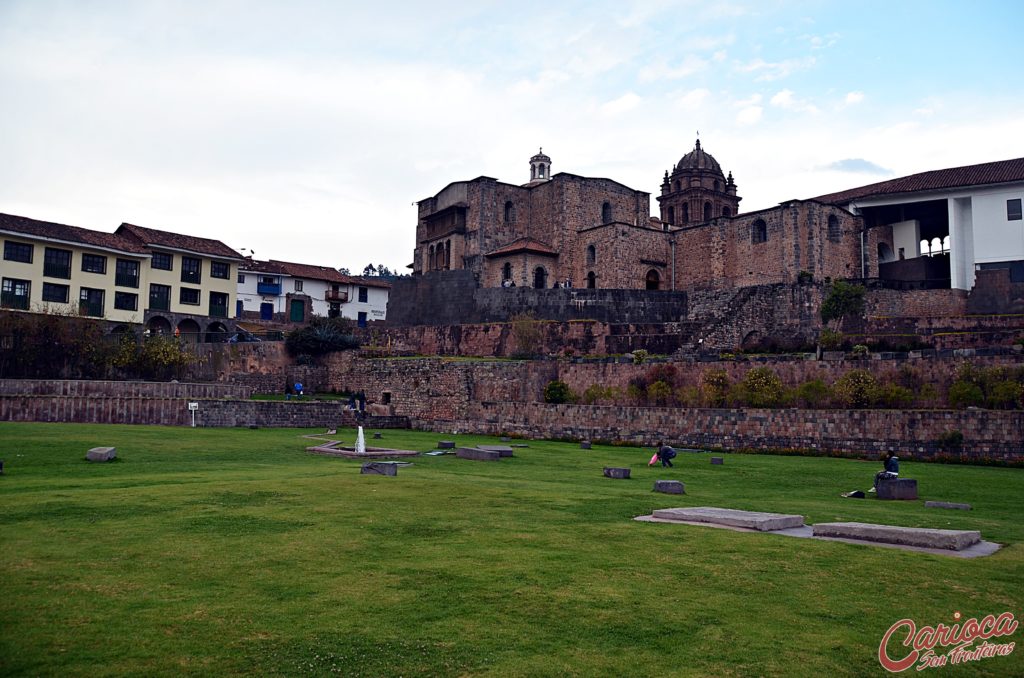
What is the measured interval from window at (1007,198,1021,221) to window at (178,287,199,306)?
44346 mm

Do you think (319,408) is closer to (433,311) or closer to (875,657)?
(433,311)

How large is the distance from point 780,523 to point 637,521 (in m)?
1.59

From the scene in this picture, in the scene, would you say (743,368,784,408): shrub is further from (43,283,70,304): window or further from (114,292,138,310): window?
(43,283,70,304): window

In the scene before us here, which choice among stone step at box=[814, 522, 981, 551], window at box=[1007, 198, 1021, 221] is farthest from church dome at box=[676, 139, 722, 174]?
stone step at box=[814, 522, 981, 551]

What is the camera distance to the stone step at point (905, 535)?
757 cm

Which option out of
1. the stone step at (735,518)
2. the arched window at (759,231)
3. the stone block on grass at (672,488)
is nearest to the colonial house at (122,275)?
the arched window at (759,231)

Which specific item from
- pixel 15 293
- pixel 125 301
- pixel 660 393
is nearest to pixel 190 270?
pixel 125 301

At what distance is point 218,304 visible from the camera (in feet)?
157

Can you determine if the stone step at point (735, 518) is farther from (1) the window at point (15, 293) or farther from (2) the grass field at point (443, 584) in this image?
(1) the window at point (15, 293)

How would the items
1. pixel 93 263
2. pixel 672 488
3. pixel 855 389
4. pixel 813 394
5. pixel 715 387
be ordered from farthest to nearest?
pixel 93 263 → pixel 715 387 → pixel 813 394 → pixel 855 389 → pixel 672 488

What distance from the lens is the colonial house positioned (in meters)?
39.6

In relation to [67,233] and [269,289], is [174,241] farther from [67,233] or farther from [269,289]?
[269,289]

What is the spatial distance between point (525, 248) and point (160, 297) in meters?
21.8

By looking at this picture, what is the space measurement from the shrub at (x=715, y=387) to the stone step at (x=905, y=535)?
1759cm
